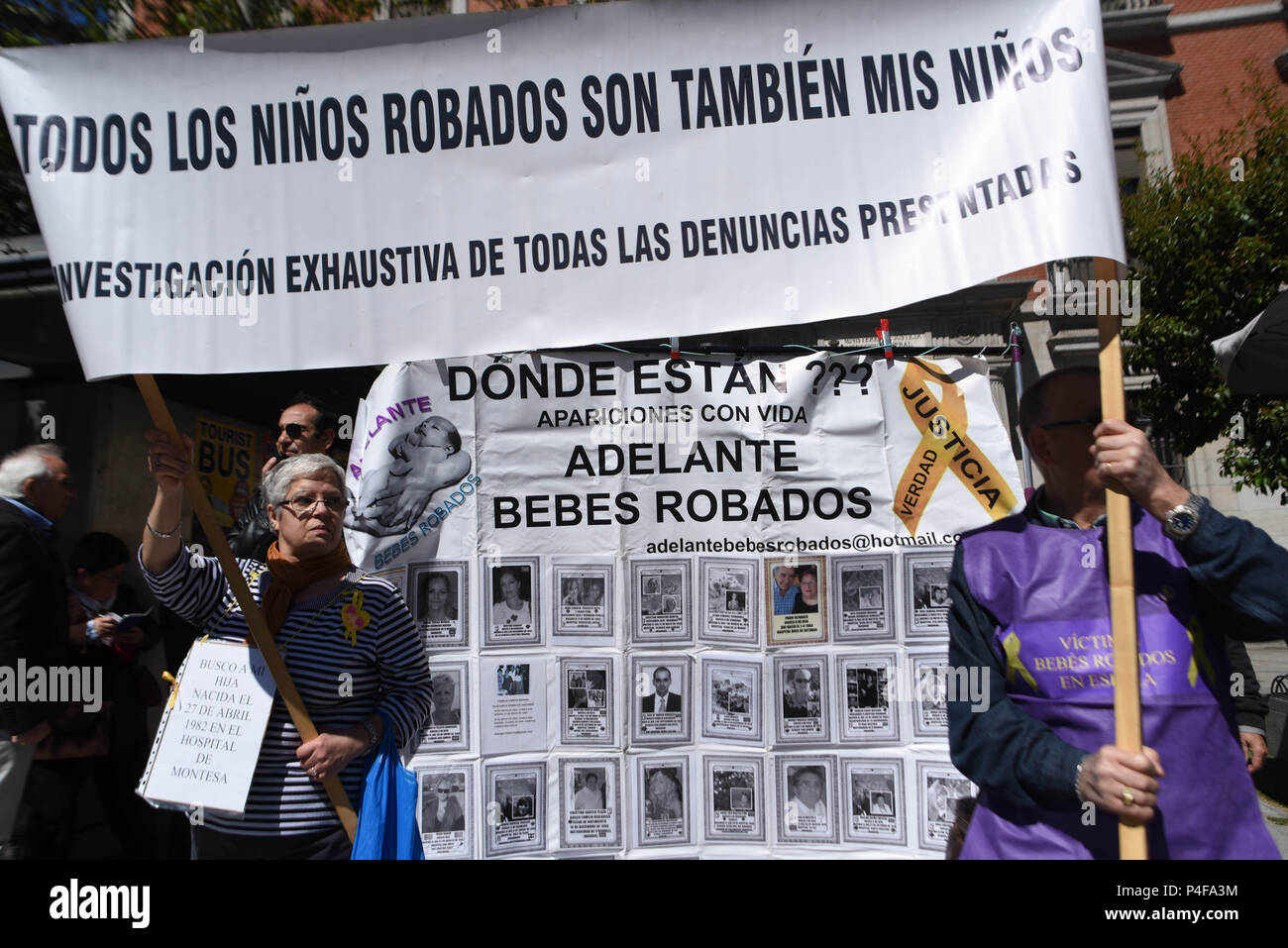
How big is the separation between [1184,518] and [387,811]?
88.7 inches

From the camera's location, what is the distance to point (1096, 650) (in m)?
2.21

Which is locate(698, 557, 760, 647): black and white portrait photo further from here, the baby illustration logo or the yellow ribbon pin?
the yellow ribbon pin

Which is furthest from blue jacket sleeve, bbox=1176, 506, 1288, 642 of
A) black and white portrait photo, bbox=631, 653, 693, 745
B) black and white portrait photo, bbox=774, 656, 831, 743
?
black and white portrait photo, bbox=631, 653, 693, 745

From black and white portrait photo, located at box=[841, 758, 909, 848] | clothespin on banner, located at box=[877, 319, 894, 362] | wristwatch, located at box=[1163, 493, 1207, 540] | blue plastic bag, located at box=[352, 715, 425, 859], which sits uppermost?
clothespin on banner, located at box=[877, 319, 894, 362]

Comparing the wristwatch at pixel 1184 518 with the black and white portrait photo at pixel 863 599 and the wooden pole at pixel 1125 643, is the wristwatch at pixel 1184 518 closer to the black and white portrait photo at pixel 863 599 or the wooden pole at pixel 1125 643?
the wooden pole at pixel 1125 643

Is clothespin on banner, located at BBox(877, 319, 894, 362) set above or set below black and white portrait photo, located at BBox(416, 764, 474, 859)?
above

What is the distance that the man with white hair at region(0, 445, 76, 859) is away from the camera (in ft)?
10.5

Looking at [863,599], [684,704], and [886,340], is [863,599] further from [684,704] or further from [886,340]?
[886,340]

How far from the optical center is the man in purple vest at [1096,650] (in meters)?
2.01

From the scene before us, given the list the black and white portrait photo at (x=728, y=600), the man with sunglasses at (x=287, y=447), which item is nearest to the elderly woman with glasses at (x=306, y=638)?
the man with sunglasses at (x=287, y=447)

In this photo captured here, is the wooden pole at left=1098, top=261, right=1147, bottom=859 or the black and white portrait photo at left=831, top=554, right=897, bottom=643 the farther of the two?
the black and white portrait photo at left=831, top=554, right=897, bottom=643

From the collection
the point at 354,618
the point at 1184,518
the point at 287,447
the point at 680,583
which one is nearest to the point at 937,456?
the point at 680,583

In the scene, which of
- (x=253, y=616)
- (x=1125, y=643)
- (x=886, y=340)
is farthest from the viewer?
(x=886, y=340)
